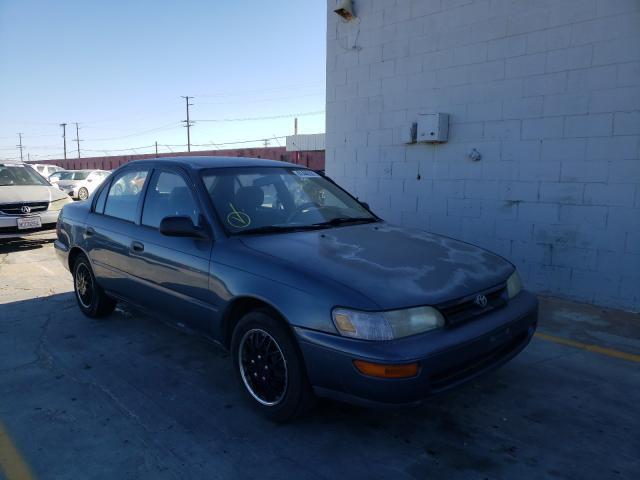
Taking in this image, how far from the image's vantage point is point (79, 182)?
21984 mm

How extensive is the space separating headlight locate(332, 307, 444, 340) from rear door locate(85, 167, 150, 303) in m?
2.24

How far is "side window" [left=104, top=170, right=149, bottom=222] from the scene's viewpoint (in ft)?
13.8

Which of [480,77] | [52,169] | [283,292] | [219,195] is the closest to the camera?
[283,292]

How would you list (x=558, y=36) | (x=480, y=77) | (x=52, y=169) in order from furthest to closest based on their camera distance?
(x=52, y=169), (x=480, y=77), (x=558, y=36)

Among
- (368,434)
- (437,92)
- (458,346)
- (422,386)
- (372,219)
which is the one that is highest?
(437,92)

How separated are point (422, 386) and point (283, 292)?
0.90m

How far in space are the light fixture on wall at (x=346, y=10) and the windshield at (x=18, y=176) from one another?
6588 mm

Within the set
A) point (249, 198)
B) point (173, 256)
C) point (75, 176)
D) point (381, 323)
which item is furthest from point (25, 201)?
point (75, 176)

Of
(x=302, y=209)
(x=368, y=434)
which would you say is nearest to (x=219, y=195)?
(x=302, y=209)

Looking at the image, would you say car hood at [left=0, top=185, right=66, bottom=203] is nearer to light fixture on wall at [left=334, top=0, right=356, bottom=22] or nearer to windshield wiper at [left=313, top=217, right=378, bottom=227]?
light fixture on wall at [left=334, top=0, right=356, bottom=22]

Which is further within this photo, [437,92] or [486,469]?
[437,92]

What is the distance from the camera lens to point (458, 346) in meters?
2.60

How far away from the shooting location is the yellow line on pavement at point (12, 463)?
2.54 metres

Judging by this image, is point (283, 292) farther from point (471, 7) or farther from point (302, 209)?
point (471, 7)
